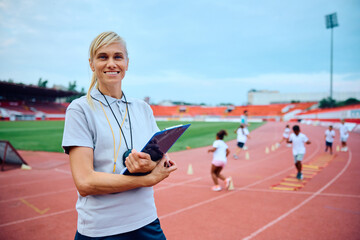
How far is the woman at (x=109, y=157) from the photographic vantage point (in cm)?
125

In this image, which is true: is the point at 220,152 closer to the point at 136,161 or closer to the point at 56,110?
the point at 136,161

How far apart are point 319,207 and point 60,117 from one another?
2356 inches

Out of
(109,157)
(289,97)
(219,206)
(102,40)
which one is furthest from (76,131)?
(289,97)

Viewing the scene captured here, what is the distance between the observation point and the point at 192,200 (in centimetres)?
604

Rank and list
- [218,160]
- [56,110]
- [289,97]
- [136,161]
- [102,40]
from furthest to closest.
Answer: [289,97] → [56,110] → [218,160] → [102,40] → [136,161]

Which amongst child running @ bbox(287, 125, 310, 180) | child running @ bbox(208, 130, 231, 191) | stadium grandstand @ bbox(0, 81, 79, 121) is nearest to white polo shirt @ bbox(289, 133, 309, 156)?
child running @ bbox(287, 125, 310, 180)

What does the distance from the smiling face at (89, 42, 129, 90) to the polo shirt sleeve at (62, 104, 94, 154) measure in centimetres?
28

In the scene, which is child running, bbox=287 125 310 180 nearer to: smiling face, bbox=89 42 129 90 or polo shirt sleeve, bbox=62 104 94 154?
smiling face, bbox=89 42 129 90

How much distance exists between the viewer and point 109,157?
135cm

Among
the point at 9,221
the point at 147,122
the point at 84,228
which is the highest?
the point at 147,122

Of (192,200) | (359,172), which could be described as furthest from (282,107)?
(192,200)

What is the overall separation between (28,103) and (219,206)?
198ft

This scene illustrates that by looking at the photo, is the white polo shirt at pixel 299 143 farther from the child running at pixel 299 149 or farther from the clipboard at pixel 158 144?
the clipboard at pixel 158 144

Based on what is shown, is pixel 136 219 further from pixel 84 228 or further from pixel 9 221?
pixel 9 221
